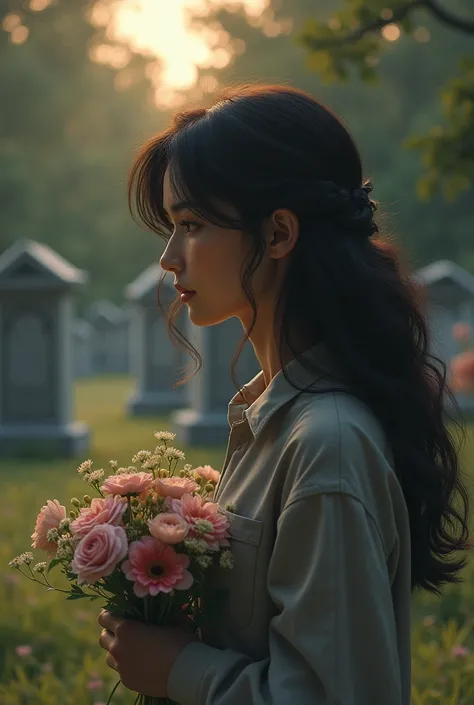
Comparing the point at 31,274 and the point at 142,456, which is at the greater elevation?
the point at 31,274

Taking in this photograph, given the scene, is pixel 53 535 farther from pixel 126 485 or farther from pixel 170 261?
pixel 170 261

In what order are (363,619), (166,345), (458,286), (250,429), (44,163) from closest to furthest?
(363,619) < (250,429) < (458,286) < (166,345) < (44,163)

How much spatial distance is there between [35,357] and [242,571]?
9.82 metres

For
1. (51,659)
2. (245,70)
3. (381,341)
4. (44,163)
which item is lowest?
(51,659)

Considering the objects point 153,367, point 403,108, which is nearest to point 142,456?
point 153,367

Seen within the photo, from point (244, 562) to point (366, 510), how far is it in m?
0.27

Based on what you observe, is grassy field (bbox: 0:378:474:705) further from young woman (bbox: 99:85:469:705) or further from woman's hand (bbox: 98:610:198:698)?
woman's hand (bbox: 98:610:198:698)

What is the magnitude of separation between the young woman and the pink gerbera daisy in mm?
89

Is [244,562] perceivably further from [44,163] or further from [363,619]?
[44,163]

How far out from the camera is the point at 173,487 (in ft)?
5.65

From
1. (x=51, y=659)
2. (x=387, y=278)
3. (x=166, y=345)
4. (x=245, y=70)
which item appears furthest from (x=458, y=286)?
(x=245, y=70)

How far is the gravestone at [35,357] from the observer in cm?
1087

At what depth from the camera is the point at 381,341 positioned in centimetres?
162

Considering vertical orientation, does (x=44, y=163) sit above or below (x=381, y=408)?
above
